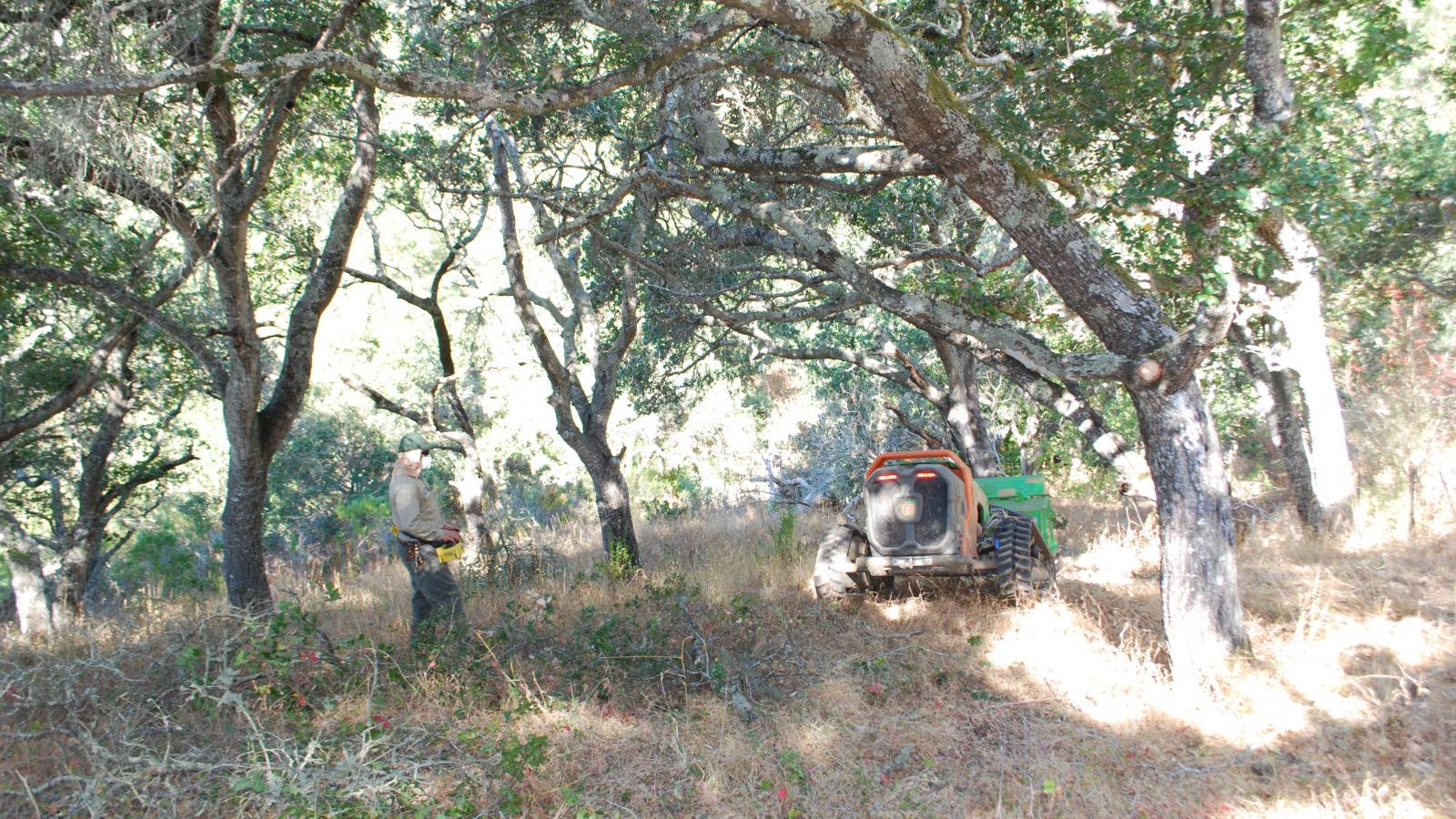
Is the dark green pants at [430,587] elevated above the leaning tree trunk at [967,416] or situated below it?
below

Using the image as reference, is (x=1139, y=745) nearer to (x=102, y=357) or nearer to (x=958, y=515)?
(x=958, y=515)

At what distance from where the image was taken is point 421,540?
262 inches

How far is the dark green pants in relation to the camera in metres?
6.67

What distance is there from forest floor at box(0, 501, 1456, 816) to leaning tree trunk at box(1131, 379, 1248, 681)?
10.5 inches

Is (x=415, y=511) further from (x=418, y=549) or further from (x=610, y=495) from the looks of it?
(x=610, y=495)

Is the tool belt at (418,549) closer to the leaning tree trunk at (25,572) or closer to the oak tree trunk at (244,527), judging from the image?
the oak tree trunk at (244,527)

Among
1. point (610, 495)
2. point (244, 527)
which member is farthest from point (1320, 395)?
point (244, 527)

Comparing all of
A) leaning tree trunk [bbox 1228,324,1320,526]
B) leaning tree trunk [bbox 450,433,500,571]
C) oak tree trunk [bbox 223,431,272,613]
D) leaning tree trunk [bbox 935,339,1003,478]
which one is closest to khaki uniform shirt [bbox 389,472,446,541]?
oak tree trunk [bbox 223,431,272,613]

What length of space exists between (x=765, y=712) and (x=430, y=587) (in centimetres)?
283

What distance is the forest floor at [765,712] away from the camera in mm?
4277

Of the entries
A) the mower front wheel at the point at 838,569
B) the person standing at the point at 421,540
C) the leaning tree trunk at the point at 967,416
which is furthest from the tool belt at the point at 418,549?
the leaning tree trunk at the point at 967,416

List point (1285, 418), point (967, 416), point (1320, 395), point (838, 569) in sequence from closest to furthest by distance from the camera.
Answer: point (838, 569), point (1320, 395), point (1285, 418), point (967, 416)

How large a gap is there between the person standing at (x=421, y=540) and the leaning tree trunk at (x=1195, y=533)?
4.96 meters

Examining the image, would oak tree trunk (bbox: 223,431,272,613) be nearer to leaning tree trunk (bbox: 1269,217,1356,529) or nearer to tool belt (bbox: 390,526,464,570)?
tool belt (bbox: 390,526,464,570)
